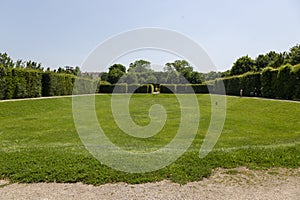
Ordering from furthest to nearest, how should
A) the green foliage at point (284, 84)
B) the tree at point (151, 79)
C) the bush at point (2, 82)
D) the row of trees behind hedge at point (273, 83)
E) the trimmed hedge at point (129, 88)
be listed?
1. the tree at point (151, 79)
2. the trimmed hedge at point (129, 88)
3. the green foliage at point (284, 84)
4. the row of trees behind hedge at point (273, 83)
5. the bush at point (2, 82)

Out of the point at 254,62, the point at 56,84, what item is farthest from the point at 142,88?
the point at 254,62

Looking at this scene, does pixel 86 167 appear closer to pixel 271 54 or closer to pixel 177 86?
pixel 177 86

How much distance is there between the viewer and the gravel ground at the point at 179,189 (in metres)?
3.20

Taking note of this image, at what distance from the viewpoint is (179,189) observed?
3.40 m

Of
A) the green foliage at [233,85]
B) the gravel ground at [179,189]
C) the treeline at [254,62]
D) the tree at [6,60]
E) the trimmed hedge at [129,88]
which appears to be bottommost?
the gravel ground at [179,189]

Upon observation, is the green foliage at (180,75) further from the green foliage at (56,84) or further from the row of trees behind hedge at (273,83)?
the green foliage at (56,84)

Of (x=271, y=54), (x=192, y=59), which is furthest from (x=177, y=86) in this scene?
(x=192, y=59)

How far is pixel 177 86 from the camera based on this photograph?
137 ft

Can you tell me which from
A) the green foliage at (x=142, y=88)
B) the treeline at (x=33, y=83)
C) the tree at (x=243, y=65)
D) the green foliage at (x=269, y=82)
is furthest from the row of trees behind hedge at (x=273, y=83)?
the tree at (x=243, y=65)

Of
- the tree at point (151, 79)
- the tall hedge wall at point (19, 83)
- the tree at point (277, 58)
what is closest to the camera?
the tall hedge wall at point (19, 83)

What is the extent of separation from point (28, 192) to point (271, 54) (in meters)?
63.6

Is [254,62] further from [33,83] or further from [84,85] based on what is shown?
[33,83]

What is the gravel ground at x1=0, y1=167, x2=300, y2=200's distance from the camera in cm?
320

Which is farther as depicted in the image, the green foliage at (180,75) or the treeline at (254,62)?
the treeline at (254,62)
